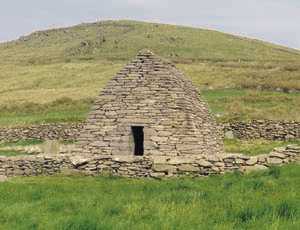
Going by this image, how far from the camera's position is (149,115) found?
2033 cm

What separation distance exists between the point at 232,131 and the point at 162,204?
912 inches

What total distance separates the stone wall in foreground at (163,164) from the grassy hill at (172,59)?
756 inches

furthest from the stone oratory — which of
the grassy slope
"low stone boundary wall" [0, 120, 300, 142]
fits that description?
"low stone boundary wall" [0, 120, 300, 142]

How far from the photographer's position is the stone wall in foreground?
15.7 m

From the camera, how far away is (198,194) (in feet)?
37.4

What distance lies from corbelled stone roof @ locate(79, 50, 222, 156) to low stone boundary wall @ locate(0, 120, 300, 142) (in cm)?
901

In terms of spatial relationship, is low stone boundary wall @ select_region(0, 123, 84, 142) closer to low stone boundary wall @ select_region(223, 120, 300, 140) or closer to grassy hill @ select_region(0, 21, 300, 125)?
grassy hill @ select_region(0, 21, 300, 125)

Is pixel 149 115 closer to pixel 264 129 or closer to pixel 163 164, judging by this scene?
pixel 163 164

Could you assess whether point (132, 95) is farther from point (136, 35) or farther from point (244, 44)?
point (136, 35)

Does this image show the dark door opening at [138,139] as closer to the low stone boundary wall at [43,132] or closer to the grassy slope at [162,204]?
the grassy slope at [162,204]

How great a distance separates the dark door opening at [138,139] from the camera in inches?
818

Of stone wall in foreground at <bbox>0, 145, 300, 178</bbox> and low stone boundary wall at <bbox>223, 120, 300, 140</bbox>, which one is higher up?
stone wall in foreground at <bbox>0, 145, 300, 178</bbox>

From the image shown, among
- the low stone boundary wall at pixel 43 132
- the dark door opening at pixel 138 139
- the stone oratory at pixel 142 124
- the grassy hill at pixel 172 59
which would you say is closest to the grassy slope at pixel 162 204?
the stone oratory at pixel 142 124

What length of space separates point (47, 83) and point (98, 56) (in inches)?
1386
